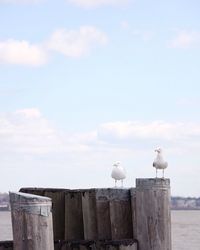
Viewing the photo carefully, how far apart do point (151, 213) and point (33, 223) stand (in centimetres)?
167

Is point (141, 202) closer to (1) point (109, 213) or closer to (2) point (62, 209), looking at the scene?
(1) point (109, 213)

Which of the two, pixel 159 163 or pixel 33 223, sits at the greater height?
pixel 159 163

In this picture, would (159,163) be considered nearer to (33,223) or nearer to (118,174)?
(118,174)

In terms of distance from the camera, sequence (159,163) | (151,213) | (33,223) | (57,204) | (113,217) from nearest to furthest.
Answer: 1. (33,223)
2. (151,213)
3. (113,217)
4. (57,204)
5. (159,163)

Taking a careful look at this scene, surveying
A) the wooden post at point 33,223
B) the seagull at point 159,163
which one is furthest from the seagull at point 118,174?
the wooden post at point 33,223

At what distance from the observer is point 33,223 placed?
6.92 meters

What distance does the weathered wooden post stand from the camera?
814 centimetres

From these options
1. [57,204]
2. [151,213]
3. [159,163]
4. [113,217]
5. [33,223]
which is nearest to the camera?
[33,223]

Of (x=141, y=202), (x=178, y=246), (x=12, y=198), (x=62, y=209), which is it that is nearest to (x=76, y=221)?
(x=62, y=209)

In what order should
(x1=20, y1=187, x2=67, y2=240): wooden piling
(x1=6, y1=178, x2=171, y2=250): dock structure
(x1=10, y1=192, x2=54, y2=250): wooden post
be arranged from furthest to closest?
(x1=20, y1=187, x2=67, y2=240): wooden piling < (x1=6, y1=178, x2=171, y2=250): dock structure < (x1=10, y1=192, x2=54, y2=250): wooden post

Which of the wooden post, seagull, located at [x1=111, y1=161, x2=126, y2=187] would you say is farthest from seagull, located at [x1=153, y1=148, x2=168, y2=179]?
the wooden post

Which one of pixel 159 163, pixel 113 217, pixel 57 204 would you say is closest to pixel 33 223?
pixel 113 217

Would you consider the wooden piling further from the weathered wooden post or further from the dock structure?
the weathered wooden post

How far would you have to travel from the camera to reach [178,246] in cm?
5272
